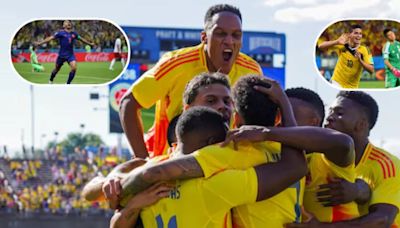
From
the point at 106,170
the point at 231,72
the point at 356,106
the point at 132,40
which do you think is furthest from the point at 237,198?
the point at 106,170

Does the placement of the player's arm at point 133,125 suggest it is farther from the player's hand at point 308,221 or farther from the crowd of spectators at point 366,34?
the crowd of spectators at point 366,34

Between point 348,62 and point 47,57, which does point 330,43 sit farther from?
point 47,57

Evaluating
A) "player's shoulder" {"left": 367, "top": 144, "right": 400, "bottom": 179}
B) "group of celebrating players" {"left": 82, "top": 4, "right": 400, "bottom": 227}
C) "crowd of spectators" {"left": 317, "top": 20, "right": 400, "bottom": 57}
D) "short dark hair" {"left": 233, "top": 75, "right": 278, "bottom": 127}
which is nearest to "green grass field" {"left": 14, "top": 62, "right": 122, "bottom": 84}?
"crowd of spectators" {"left": 317, "top": 20, "right": 400, "bottom": 57}

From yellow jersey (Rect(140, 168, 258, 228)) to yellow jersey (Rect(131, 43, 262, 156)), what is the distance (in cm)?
178

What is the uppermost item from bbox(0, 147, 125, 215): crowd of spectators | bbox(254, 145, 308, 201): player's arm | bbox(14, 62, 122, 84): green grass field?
bbox(254, 145, 308, 201): player's arm

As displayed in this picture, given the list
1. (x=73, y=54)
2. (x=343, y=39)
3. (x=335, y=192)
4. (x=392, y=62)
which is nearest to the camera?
(x=335, y=192)

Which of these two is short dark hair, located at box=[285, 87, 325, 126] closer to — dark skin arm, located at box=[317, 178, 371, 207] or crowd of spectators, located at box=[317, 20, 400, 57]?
dark skin arm, located at box=[317, 178, 371, 207]

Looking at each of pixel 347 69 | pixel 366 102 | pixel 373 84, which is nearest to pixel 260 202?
pixel 366 102

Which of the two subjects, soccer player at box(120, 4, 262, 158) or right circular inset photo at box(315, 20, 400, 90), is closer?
soccer player at box(120, 4, 262, 158)

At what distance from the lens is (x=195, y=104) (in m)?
4.91

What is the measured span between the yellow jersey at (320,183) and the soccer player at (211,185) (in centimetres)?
49

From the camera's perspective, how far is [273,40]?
34969 millimetres

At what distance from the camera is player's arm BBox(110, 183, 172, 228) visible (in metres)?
4.32

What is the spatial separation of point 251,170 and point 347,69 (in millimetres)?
3917
